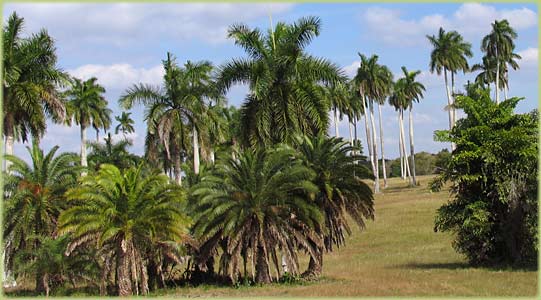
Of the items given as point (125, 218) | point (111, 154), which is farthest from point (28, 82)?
point (111, 154)

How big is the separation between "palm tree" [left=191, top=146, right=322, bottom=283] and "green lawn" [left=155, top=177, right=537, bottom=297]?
A: 1.98 meters

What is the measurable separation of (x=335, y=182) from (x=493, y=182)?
26.4ft

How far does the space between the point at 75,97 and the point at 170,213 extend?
140 ft

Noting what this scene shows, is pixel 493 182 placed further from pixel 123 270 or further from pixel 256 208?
pixel 123 270

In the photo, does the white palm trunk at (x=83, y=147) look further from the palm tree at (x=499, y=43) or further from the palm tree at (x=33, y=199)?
the palm tree at (x=499, y=43)

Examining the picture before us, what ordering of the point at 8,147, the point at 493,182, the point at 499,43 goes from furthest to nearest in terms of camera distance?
the point at 499,43
the point at 8,147
the point at 493,182

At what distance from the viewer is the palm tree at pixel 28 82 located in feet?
127

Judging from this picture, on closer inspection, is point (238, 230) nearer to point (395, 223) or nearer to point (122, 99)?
point (122, 99)

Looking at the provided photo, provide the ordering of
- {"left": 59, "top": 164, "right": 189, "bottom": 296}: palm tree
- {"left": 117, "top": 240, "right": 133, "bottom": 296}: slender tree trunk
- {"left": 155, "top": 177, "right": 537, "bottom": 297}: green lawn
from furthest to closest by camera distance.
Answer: {"left": 117, "top": 240, "right": 133, "bottom": 296}: slender tree trunk
{"left": 59, "top": 164, "right": 189, "bottom": 296}: palm tree
{"left": 155, "top": 177, "right": 537, "bottom": 297}: green lawn

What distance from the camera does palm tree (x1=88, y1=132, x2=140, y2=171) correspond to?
261 feet

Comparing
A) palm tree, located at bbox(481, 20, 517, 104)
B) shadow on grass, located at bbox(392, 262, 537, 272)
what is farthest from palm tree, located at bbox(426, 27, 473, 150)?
shadow on grass, located at bbox(392, 262, 537, 272)

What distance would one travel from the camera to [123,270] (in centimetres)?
3322

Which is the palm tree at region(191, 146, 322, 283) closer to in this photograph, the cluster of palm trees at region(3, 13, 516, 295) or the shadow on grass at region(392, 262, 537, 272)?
the cluster of palm trees at region(3, 13, 516, 295)

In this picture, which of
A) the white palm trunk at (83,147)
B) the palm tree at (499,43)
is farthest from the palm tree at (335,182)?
the palm tree at (499,43)
